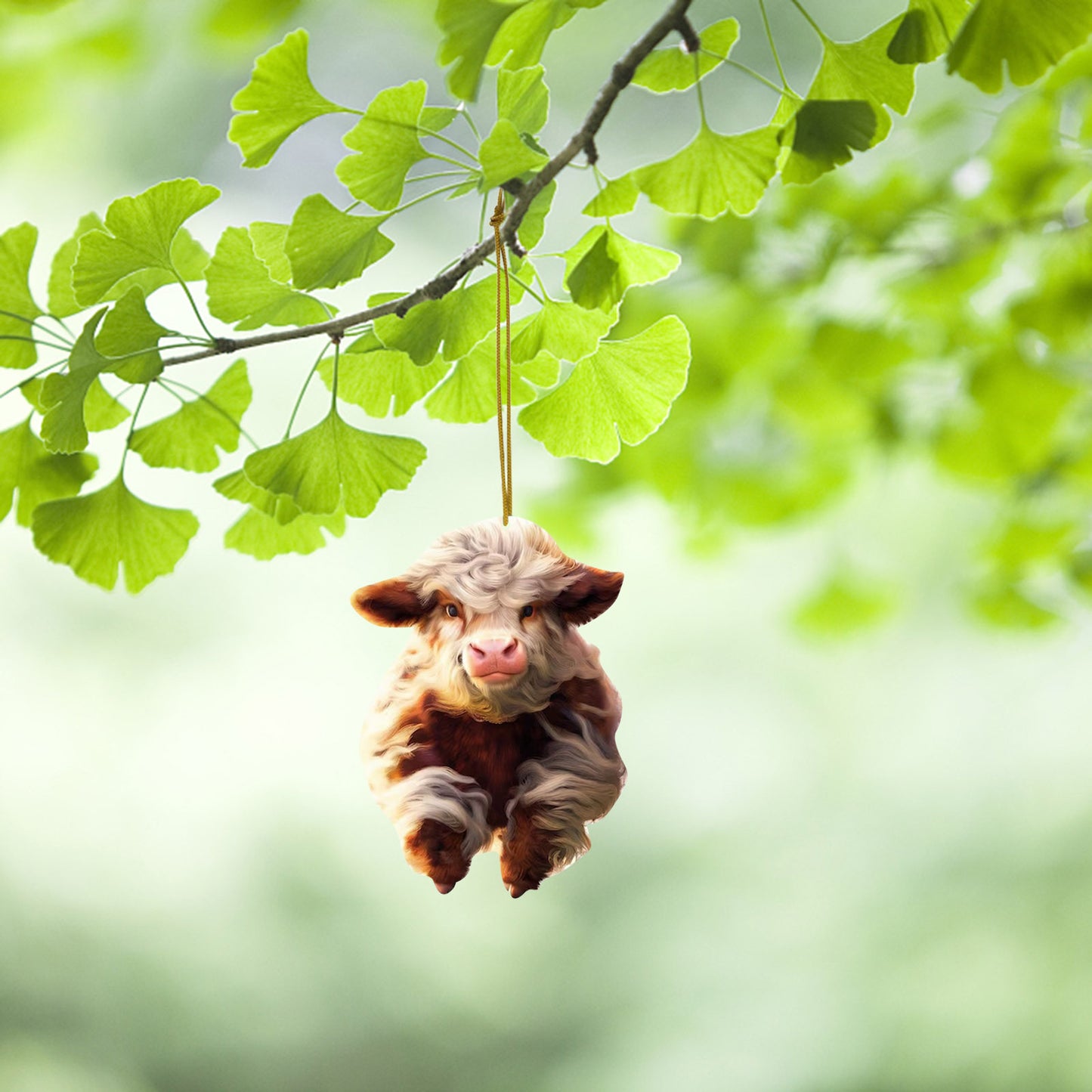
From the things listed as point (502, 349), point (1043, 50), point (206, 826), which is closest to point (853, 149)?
point (1043, 50)

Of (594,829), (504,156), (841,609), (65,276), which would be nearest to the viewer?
(504,156)

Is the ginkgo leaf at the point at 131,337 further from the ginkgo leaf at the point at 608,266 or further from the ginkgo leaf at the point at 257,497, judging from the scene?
the ginkgo leaf at the point at 608,266

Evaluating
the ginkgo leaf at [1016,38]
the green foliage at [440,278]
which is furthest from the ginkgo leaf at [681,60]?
the ginkgo leaf at [1016,38]

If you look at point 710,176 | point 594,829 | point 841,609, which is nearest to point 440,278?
point 710,176

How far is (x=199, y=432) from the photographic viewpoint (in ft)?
2.11

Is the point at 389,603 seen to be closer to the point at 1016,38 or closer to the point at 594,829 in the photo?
the point at 1016,38

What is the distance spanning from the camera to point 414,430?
9.05 feet

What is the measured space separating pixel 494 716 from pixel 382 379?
0.69 ft

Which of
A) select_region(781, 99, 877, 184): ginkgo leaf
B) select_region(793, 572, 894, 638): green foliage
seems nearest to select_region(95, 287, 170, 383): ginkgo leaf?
select_region(781, 99, 877, 184): ginkgo leaf

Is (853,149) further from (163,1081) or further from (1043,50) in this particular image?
(163,1081)

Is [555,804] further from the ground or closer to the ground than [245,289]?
closer to the ground

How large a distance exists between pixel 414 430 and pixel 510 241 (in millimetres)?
2262

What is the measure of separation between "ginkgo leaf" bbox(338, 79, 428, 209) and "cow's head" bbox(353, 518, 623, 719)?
16 cm

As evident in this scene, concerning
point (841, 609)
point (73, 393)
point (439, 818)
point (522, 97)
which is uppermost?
point (841, 609)
